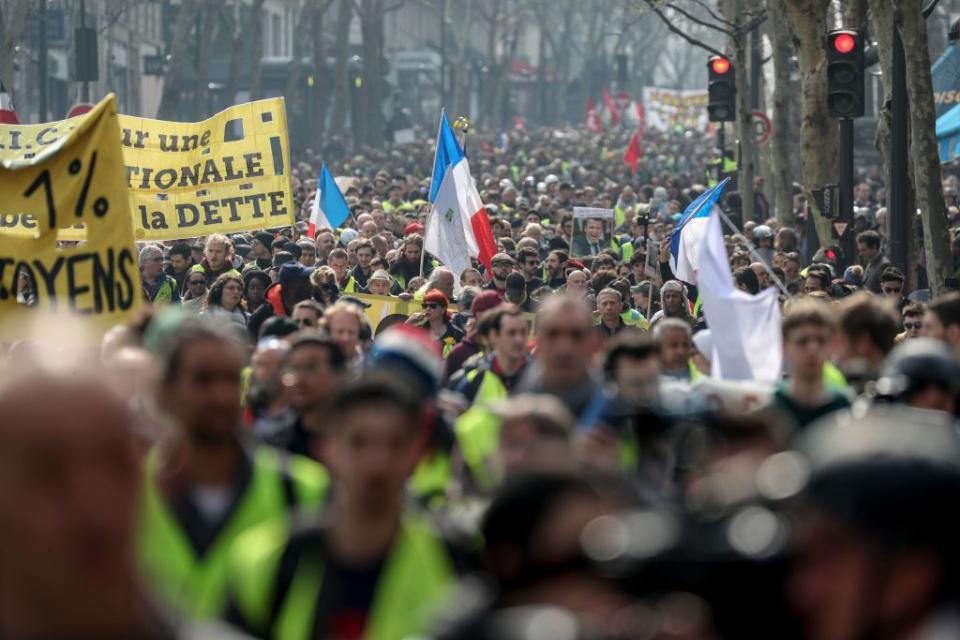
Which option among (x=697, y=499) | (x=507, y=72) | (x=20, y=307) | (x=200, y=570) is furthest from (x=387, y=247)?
(x=507, y=72)

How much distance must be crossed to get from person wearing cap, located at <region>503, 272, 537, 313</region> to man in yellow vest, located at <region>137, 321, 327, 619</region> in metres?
8.58

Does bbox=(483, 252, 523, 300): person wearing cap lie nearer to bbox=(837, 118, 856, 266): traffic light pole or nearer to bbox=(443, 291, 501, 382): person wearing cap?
bbox=(837, 118, 856, 266): traffic light pole

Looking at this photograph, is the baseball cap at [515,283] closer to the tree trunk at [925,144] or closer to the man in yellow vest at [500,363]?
the tree trunk at [925,144]

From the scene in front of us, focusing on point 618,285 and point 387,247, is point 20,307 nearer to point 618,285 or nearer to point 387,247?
point 618,285

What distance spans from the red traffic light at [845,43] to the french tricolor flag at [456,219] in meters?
3.20

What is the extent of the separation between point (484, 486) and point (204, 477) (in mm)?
851

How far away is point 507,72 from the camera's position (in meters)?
81.9

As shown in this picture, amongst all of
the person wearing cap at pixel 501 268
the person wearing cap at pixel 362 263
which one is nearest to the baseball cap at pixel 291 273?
the person wearing cap at pixel 501 268

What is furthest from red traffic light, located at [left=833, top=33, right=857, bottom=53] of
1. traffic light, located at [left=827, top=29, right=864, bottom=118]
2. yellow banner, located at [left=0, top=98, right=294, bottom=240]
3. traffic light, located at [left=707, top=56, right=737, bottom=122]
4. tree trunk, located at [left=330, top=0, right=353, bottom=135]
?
tree trunk, located at [left=330, top=0, right=353, bottom=135]

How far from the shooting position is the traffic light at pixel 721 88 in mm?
24719

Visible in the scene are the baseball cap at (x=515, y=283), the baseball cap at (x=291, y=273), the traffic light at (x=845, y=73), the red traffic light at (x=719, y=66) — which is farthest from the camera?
the red traffic light at (x=719, y=66)

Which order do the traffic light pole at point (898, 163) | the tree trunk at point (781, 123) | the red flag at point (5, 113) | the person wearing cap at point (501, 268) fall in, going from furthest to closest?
the tree trunk at point (781, 123) → the red flag at point (5, 113) → the traffic light pole at point (898, 163) → the person wearing cap at point (501, 268)

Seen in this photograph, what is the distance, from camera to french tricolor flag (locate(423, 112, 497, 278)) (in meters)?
15.8

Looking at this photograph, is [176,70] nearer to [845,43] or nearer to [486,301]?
[845,43]
